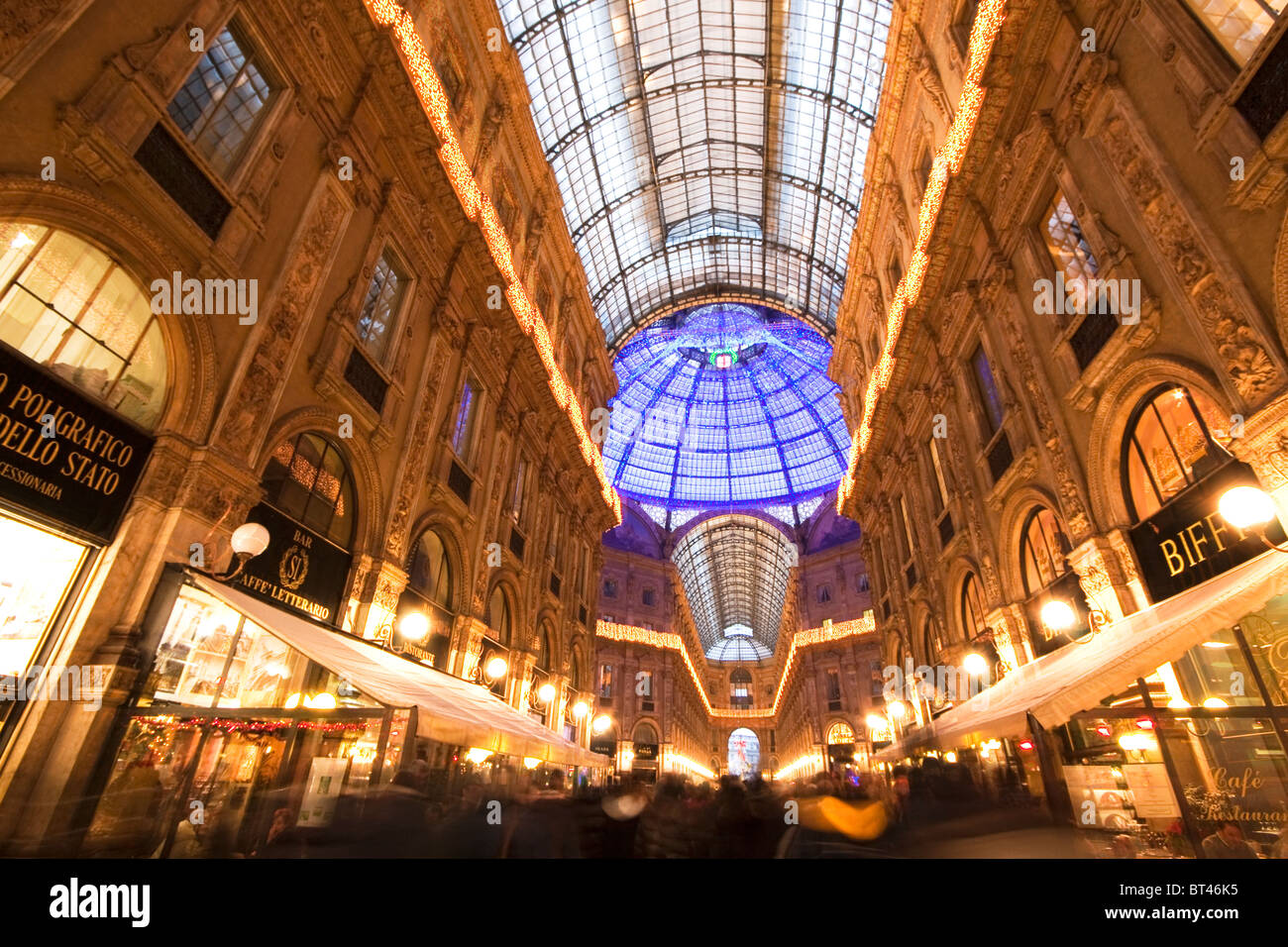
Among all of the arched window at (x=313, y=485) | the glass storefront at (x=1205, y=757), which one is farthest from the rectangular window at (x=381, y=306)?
the glass storefront at (x=1205, y=757)

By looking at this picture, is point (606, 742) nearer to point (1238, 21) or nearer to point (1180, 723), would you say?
point (1180, 723)

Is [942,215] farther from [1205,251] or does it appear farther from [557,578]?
[557,578]

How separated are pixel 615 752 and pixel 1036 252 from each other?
129 feet

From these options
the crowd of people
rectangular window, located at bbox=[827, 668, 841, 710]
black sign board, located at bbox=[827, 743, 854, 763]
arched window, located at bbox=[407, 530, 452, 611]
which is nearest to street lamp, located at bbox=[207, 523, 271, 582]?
the crowd of people

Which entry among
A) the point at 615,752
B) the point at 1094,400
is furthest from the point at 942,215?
the point at 615,752

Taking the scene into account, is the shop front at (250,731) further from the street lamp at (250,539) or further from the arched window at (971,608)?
the arched window at (971,608)

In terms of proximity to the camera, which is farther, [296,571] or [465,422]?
[465,422]

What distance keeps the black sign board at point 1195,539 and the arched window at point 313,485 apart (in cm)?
1339

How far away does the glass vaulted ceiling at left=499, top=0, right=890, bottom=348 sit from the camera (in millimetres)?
24453

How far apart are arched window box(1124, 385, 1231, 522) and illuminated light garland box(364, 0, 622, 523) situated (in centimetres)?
1514

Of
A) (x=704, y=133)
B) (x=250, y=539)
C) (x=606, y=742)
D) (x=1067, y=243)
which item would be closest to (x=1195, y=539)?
(x=1067, y=243)

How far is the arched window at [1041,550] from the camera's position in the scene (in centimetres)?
1158

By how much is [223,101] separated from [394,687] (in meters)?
9.48

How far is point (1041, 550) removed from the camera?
1245 centimetres
